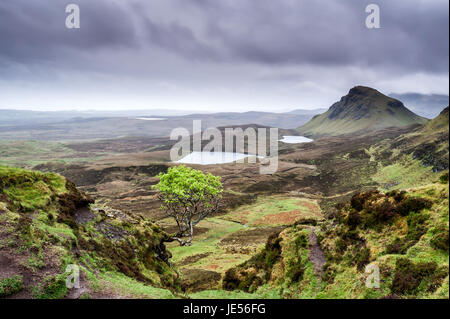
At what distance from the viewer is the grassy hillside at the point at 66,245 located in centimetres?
1328

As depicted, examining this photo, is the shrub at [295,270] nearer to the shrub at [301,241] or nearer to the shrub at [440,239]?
the shrub at [301,241]

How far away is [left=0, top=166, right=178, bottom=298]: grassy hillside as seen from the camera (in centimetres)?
1328

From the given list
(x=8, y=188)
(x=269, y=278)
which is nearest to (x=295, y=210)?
(x=269, y=278)

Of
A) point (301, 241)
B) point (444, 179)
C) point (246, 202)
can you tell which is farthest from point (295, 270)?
point (246, 202)

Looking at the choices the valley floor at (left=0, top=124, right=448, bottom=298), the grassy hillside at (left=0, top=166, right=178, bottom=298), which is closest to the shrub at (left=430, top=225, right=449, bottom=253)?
the valley floor at (left=0, top=124, right=448, bottom=298)

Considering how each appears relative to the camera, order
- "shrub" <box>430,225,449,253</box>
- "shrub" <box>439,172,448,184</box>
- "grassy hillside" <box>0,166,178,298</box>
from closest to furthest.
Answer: "shrub" <box>430,225,449,253</box> → "grassy hillside" <box>0,166,178,298</box> → "shrub" <box>439,172,448,184</box>

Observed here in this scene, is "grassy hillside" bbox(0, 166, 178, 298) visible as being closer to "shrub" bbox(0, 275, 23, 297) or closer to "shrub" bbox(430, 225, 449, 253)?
"shrub" bbox(0, 275, 23, 297)

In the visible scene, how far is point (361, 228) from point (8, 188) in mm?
26987

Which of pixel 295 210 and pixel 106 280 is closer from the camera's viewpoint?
pixel 106 280

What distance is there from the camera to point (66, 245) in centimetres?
1616

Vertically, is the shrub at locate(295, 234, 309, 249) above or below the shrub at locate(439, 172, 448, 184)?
below

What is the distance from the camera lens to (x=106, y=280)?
602 inches
